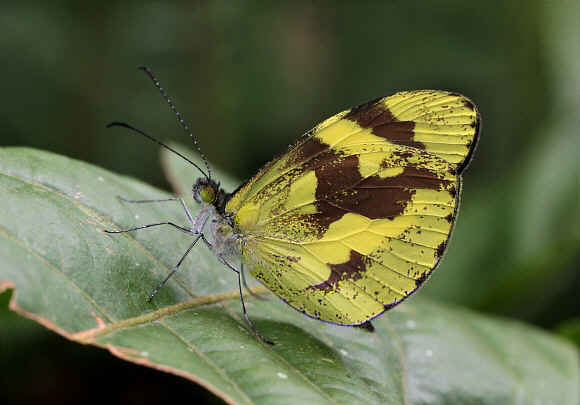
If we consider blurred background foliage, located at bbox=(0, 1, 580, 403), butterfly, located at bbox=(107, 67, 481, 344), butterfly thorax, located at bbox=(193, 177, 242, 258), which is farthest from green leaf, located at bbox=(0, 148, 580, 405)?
blurred background foliage, located at bbox=(0, 1, 580, 403)

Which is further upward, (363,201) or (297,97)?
(297,97)

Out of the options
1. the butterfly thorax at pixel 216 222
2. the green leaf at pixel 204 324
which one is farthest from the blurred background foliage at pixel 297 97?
the butterfly thorax at pixel 216 222

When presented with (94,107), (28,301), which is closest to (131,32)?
(94,107)

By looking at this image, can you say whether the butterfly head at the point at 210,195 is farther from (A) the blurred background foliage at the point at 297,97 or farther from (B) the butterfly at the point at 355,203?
(A) the blurred background foliage at the point at 297,97

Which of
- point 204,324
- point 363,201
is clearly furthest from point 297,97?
point 204,324

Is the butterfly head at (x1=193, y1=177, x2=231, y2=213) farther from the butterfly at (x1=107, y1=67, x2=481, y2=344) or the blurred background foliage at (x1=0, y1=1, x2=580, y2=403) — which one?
the blurred background foliage at (x1=0, y1=1, x2=580, y2=403)

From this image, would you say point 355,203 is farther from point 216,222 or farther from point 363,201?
point 216,222
